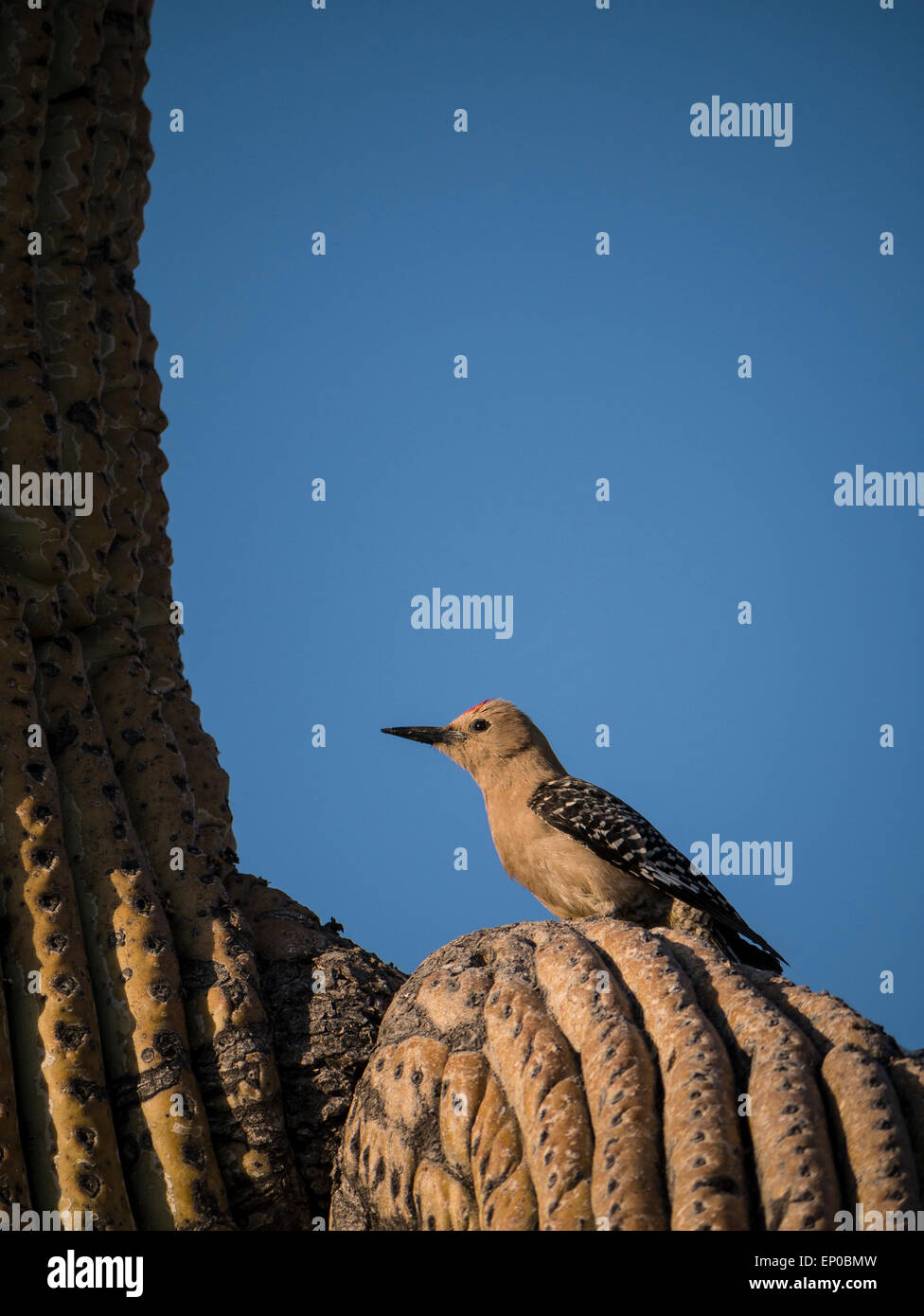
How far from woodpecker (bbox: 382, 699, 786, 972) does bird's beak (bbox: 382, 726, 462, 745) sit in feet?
0.09

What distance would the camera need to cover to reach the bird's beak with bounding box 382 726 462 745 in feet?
18.6

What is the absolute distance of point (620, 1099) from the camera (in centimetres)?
276

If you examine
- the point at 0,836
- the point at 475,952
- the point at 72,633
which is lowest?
the point at 475,952

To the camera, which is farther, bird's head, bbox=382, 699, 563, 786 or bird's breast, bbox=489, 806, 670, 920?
bird's head, bbox=382, 699, 563, 786

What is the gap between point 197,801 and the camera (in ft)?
13.8

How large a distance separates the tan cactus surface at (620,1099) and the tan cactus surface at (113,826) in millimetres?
357

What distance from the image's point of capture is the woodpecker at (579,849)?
5113mm

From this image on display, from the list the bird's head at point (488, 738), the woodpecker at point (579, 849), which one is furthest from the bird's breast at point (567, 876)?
the bird's head at point (488, 738)

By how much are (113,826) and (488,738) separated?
7.70 ft

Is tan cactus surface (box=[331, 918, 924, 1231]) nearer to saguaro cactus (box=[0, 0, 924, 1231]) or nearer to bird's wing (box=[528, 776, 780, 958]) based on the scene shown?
saguaro cactus (box=[0, 0, 924, 1231])

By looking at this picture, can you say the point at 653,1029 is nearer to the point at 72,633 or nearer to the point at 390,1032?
the point at 390,1032

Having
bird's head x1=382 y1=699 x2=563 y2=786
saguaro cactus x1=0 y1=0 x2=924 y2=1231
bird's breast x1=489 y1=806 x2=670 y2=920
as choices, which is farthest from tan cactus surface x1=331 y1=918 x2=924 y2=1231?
bird's head x1=382 y1=699 x2=563 y2=786
